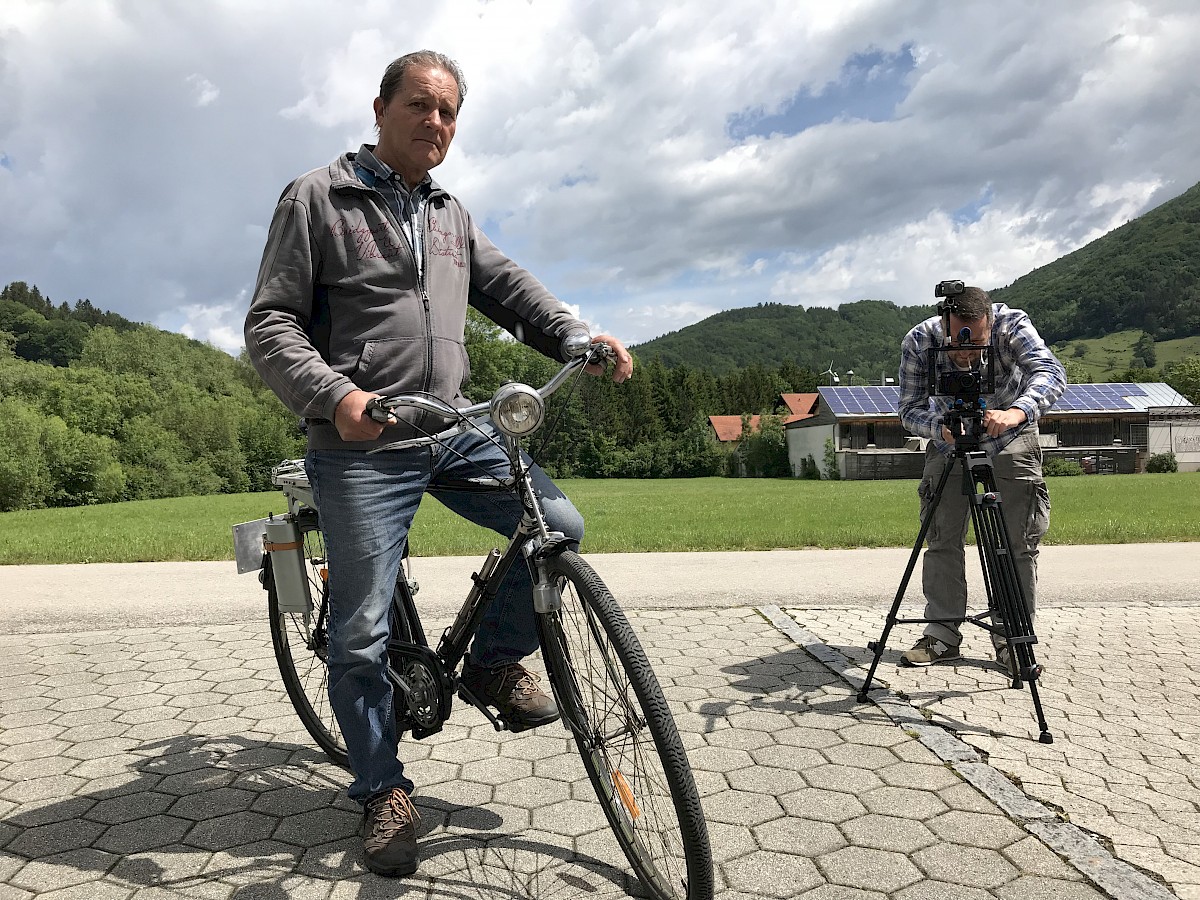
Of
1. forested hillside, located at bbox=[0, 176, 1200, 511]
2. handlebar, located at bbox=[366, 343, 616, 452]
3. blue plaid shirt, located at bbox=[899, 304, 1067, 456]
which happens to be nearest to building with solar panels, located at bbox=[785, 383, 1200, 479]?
forested hillside, located at bbox=[0, 176, 1200, 511]

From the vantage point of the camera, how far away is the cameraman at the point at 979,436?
4.62 meters

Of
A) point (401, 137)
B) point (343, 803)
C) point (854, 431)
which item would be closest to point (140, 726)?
point (343, 803)

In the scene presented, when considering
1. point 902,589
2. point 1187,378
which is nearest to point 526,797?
point 902,589

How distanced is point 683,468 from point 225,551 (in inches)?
2752

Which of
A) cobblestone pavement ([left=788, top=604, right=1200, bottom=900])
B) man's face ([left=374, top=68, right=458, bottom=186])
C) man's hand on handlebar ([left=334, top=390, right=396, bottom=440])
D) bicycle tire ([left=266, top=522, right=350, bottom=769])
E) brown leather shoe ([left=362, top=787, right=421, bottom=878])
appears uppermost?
man's face ([left=374, top=68, right=458, bottom=186])

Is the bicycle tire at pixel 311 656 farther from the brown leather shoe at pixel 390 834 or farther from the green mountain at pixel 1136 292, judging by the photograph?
the green mountain at pixel 1136 292

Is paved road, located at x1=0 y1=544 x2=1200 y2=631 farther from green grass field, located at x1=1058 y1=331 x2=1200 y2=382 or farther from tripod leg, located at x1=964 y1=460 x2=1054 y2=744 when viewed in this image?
green grass field, located at x1=1058 y1=331 x2=1200 y2=382

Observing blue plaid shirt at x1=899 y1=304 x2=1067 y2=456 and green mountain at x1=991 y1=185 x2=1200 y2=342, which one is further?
green mountain at x1=991 y1=185 x2=1200 y2=342

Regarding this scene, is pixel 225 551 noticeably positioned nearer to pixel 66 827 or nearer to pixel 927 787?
pixel 66 827

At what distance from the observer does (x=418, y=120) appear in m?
2.99

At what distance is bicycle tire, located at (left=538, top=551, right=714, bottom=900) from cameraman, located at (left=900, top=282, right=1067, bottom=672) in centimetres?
266

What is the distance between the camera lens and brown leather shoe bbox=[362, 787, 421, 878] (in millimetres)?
2848

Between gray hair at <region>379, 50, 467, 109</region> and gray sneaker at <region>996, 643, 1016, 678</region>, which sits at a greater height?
gray hair at <region>379, 50, 467, 109</region>

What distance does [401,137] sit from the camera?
3.01 meters
